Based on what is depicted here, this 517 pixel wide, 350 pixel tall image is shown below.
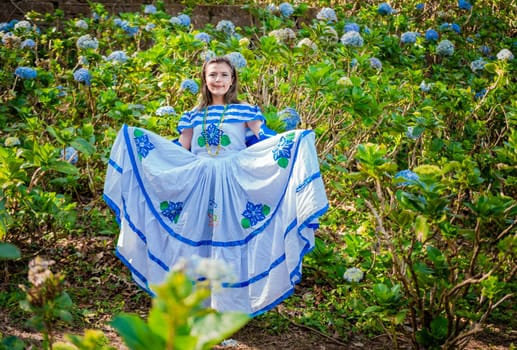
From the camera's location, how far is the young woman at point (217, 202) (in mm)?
3086

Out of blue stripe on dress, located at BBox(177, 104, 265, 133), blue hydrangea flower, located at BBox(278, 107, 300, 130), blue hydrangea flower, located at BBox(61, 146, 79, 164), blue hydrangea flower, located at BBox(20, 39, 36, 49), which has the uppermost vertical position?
blue hydrangea flower, located at BBox(20, 39, 36, 49)

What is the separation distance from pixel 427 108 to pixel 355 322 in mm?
1097

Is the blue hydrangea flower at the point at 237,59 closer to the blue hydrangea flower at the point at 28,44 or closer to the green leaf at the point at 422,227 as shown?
the blue hydrangea flower at the point at 28,44

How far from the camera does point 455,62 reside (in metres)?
5.58

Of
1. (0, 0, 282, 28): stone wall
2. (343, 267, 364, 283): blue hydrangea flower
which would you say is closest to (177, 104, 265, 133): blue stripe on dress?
(343, 267, 364, 283): blue hydrangea flower

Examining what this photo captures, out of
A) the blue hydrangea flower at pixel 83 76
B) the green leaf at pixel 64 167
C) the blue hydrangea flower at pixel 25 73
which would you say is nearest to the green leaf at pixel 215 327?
the green leaf at pixel 64 167

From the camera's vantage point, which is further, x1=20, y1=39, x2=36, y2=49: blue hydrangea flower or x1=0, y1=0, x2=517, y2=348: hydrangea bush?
x1=20, y1=39, x2=36, y2=49: blue hydrangea flower

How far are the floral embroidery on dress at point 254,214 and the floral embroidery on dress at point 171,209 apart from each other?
301 mm

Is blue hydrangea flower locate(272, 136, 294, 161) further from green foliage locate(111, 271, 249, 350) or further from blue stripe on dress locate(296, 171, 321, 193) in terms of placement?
green foliage locate(111, 271, 249, 350)

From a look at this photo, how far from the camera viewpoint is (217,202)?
10.4 feet

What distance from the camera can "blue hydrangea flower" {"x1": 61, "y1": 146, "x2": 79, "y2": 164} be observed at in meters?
3.75

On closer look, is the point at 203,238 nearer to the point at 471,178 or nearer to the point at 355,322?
the point at 355,322

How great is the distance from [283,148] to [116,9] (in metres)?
4.10

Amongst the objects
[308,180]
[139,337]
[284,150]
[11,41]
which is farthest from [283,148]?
[11,41]
